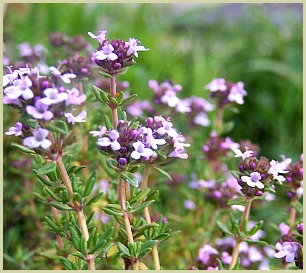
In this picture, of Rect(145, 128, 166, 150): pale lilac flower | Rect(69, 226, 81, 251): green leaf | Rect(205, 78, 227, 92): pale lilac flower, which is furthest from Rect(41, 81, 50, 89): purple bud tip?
Rect(205, 78, 227, 92): pale lilac flower

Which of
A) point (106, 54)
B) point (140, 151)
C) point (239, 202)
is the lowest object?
point (239, 202)

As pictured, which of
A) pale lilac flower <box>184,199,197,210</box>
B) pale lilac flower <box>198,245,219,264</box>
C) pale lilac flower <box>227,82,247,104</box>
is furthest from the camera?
pale lilac flower <box>184,199,197,210</box>

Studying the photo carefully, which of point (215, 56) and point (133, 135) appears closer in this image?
point (133, 135)

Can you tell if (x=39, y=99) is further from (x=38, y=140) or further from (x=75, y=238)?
(x=75, y=238)

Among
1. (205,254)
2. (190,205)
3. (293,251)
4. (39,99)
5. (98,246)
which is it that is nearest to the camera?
(39,99)

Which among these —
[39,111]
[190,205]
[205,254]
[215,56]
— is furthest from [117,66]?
[215,56]

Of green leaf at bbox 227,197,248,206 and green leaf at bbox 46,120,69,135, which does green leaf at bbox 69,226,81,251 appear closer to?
green leaf at bbox 46,120,69,135

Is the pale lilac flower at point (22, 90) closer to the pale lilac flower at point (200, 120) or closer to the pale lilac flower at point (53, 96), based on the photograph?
the pale lilac flower at point (53, 96)
